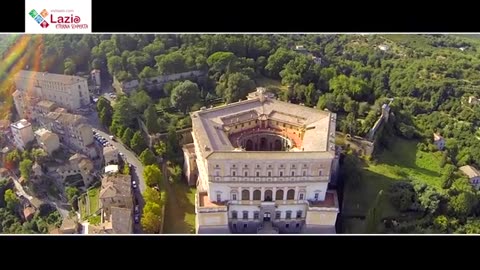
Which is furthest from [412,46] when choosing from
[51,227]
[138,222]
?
[51,227]

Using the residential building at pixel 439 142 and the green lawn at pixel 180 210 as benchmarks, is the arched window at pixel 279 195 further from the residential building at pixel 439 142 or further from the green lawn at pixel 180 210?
the residential building at pixel 439 142

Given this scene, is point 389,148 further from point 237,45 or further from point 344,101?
point 237,45

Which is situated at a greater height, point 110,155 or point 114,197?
point 110,155

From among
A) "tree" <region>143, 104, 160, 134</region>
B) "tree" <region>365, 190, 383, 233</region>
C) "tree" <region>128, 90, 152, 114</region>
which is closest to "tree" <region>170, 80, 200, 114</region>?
"tree" <region>128, 90, 152, 114</region>

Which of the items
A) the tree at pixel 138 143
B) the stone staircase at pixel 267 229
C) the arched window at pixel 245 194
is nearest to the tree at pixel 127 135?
the tree at pixel 138 143

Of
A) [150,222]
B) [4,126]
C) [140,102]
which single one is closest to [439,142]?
[150,222]
